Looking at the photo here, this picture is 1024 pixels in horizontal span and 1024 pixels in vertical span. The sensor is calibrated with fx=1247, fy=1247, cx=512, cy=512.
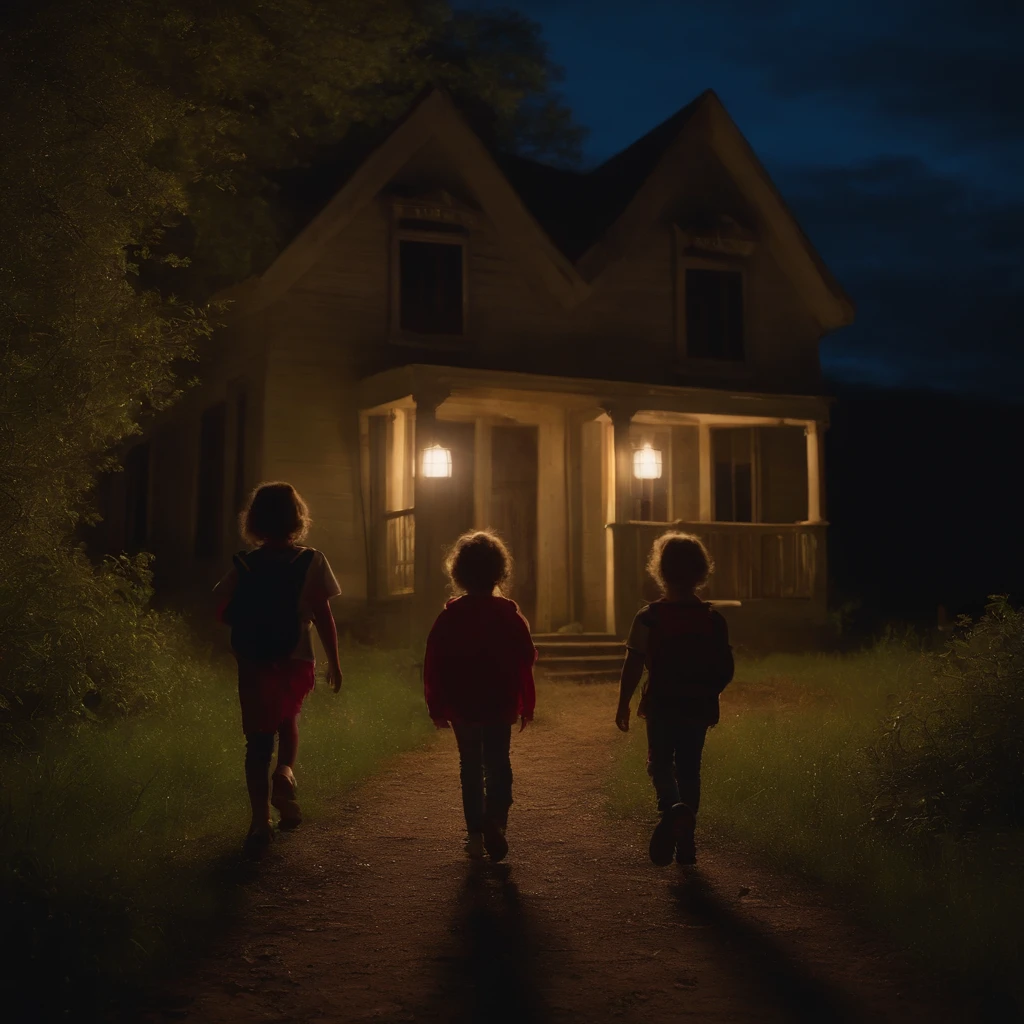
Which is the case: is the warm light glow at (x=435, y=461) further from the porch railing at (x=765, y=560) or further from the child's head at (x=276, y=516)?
the child's head at (x=276, y=516)

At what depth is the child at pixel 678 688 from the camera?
18.9 ft

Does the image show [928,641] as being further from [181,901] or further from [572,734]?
[181,901]

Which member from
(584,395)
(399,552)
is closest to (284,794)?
(399,552)

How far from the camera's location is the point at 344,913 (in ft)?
16.6

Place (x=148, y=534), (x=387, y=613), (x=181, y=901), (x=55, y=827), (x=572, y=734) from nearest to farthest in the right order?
(x=181, y=901) → (x=55, y=827) → (x=572, y=734) → (x=387, y=613) → (x=148, y=534)

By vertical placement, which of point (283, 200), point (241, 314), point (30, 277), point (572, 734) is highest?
point (283, 200)

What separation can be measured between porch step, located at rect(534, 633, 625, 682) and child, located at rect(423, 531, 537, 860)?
25.5 ft

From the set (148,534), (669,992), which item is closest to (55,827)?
(669,992)

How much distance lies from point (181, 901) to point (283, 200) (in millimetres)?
12310

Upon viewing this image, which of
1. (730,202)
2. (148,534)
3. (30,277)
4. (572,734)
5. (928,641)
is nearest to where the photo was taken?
(30,277)

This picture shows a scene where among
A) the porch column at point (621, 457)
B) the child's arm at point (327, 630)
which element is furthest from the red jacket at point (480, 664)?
the porch column at point (621, 457)

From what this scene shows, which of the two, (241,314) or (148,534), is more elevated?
(241,314)

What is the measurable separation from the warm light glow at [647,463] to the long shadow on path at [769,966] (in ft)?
33.3

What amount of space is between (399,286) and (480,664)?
409 inches
